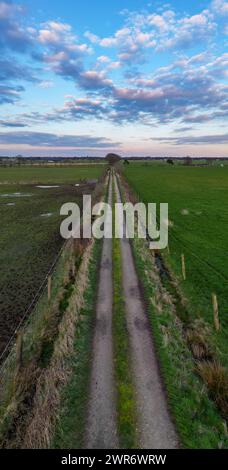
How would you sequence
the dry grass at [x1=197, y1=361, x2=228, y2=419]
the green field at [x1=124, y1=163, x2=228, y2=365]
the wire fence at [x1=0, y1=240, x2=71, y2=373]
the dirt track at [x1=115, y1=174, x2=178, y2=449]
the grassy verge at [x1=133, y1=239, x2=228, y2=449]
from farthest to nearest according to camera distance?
the green field at [x1=124, y1=163, x2=228, y2=365] → the wire fence at [x1=0, y1=240, x2=71, y2=373] → the dry grass at [x1=197, y1=361, x2=228, y2=419] → the grassy verge at [x1=133, y1=239, x2=228, y2=449] → the dirt track at [x1=115, y1=174, x2=178, y2=449]

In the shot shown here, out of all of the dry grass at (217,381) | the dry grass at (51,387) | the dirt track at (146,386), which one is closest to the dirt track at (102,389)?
the dirt track at (146,386)

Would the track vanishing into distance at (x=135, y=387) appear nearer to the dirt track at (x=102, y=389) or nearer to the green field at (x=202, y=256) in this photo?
the dirt track at (x=102, y=389)

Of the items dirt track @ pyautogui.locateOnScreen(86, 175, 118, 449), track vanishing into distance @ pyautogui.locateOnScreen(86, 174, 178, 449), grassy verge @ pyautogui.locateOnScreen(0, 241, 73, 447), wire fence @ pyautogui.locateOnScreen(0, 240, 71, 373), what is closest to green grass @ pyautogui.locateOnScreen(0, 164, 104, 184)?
wire fence @ pyautogui.locateOnScreen(0, 240, 71, 373)

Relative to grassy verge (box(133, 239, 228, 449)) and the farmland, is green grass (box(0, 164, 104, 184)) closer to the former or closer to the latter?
the farmland

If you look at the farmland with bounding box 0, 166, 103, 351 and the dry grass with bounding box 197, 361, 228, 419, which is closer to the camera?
the dry grass with bounding box 197, 361, 228, 419

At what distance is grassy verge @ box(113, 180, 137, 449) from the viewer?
788 centimetres

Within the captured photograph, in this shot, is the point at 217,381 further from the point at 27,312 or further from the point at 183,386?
the point at 27,312

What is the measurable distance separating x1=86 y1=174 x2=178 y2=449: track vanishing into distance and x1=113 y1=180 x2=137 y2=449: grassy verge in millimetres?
160

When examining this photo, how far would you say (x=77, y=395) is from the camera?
369 inches

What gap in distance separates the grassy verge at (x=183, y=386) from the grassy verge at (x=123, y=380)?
1.26m

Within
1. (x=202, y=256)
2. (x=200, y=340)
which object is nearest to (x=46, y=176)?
(x=202, y=256)

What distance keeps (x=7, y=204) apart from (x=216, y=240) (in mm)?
37997
